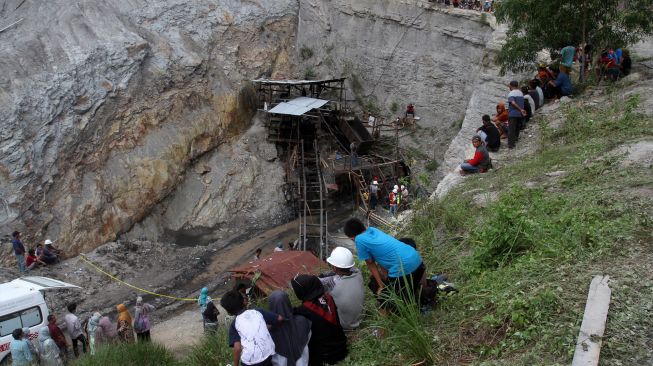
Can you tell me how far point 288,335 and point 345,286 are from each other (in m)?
0.91

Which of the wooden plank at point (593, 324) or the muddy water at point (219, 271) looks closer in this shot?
the wooden plank at point (593, 324)

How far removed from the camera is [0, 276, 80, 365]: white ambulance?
38.8ft

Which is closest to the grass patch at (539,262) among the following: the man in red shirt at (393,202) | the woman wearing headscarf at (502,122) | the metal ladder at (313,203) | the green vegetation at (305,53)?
the woman wearing headscarf at (502,122)

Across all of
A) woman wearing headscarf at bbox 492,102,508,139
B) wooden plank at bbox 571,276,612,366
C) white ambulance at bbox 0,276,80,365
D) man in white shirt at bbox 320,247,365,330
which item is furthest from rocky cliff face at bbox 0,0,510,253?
wooden plank at bbox 571,276,612,366

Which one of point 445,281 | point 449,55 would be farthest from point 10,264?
point 449,55

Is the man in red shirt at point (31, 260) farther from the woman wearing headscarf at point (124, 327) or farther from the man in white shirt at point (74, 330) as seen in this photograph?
the woman wearing headscarf at point (124, 327)

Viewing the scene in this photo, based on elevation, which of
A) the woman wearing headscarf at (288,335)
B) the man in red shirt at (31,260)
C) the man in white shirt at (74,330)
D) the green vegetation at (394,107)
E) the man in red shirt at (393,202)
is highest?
the woman wearing headscarf at (288,335)

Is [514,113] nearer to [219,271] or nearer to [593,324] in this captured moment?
[593,324]

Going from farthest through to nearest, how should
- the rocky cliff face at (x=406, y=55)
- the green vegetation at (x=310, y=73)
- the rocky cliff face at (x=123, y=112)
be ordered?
the green vegetation at (x=310, y=73)
the rocky cliff face at (x=406, y=55)
the rocky cliff face at (x=123, y=112)

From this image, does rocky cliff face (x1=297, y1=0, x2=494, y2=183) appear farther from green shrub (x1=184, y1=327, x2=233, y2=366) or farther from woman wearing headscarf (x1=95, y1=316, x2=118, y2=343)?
green shrub (x1=184, y1=327, x2=233, y2=366)

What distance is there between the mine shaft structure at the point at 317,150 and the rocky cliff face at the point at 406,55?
2087 millimetres

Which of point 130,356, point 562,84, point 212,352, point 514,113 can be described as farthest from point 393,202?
point 212,352

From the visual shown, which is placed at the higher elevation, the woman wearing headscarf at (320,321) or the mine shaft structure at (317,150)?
the woman wearing headscarf at (320,321)

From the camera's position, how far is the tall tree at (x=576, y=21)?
15.2 meters
